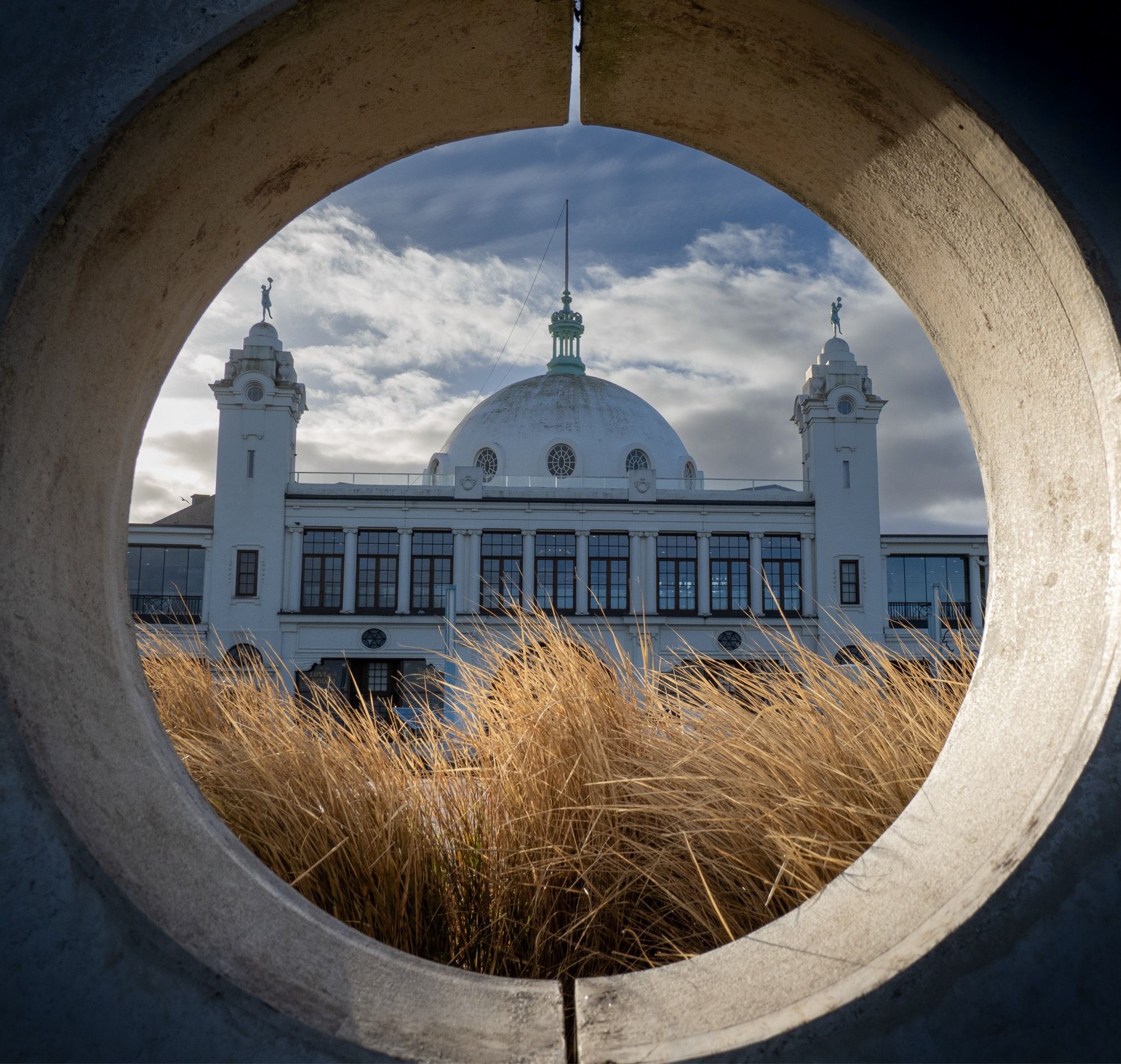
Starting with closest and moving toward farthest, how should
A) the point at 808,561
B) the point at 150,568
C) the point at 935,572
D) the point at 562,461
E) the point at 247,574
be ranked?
the point at 150,568 < the point at 247,574 < the point at 808,561 < the point at 935,572 < the point at 562,461

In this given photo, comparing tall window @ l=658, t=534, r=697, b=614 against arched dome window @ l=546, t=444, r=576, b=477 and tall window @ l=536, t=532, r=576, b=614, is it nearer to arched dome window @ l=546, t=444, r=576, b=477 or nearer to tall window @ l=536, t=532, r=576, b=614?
tall window @ l=536, t=532, r=576, b=614

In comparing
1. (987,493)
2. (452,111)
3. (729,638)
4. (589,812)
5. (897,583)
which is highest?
(897,583)

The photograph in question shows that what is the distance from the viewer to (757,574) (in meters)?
31.7

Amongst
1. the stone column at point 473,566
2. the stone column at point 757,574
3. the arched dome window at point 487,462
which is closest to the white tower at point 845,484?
the stone column at point 757,574

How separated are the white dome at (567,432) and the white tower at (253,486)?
10.7 m

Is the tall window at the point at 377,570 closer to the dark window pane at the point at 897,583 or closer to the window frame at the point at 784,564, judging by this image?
the window frame at the point at 784,564

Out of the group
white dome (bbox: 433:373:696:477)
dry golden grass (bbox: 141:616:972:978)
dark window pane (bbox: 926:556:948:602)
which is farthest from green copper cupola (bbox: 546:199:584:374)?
dry golden grass (bbox: 141:616:972:978)

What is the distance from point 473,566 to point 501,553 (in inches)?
45.0

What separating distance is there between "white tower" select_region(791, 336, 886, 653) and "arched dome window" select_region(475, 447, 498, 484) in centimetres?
1376

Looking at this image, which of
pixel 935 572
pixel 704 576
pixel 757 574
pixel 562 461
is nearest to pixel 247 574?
pixel 562 461

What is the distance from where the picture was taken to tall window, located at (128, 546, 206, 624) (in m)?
31.1

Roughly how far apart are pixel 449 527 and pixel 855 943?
30.9 metres

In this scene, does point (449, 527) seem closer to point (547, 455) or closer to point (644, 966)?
point (547, 455)

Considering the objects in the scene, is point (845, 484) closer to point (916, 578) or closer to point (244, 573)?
point (916, 578)
